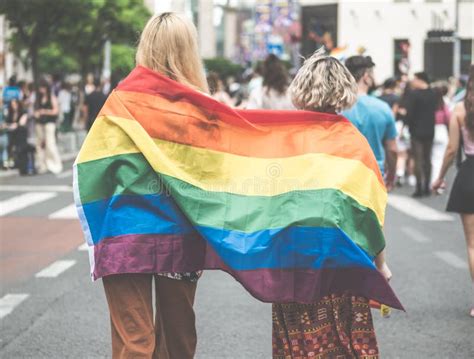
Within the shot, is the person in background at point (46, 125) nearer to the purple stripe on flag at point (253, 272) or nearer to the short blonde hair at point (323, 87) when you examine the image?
the short blonde hair at point (323, 87)

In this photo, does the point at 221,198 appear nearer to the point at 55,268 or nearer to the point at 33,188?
the point at 55,268

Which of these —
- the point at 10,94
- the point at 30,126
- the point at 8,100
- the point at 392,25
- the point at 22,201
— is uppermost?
the point at 392,25

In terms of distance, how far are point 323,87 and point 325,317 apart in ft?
3.07

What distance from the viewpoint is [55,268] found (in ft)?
29.6

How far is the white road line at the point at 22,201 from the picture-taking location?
14.3 m

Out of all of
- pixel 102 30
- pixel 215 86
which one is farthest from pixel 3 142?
pixel 102 30

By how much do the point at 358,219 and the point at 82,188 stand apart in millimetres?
1080

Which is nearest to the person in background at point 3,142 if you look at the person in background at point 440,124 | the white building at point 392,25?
the person in background at point 440,124

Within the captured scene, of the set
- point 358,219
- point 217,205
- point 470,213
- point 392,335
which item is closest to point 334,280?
point 358,219

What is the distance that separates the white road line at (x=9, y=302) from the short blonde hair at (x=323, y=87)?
3682mm

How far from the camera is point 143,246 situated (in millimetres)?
3812

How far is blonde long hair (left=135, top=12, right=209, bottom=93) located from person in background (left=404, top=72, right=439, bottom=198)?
12.3 meters

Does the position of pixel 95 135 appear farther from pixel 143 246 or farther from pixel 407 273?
pixel 407 273

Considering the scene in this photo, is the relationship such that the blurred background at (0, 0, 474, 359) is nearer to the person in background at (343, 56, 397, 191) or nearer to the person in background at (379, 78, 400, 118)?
the person in background at (379, 78, 400, 118)
